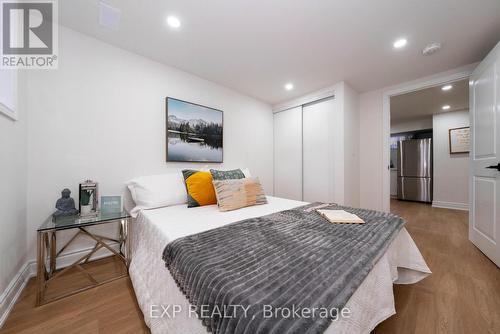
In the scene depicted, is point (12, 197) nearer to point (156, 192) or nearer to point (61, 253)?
point (61, 253)

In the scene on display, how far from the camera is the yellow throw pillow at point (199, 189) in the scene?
1.87m

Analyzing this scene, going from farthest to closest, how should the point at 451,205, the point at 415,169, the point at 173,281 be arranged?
the point at 415,169 → the point at 451,205 → the point at 173,281

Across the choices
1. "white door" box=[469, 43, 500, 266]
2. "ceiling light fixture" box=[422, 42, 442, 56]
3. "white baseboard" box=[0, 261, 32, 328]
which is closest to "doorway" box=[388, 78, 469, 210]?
"white door" box=[469, 43, 500, 266]

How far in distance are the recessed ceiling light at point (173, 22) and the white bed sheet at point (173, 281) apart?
1.71 m

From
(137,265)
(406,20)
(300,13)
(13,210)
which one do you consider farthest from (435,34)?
(13,210)

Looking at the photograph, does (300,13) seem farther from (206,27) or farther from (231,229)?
(231,229)

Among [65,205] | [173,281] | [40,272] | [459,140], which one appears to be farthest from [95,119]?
[459,140]

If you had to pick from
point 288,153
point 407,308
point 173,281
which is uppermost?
point 288,153

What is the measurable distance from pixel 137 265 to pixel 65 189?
932mm

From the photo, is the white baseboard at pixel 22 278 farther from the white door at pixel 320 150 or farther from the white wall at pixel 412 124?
the white wall at pixel 412 124

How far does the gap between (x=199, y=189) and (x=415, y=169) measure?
5.84m

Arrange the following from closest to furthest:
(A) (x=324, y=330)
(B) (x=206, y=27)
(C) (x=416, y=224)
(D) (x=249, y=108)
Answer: (A) (x=324, y=330), (B) (x=206, y=27), (C) (x=416, y=224), (D) (x=249, y=108)

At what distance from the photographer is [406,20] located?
1.60m

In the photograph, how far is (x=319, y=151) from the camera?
121 inches
